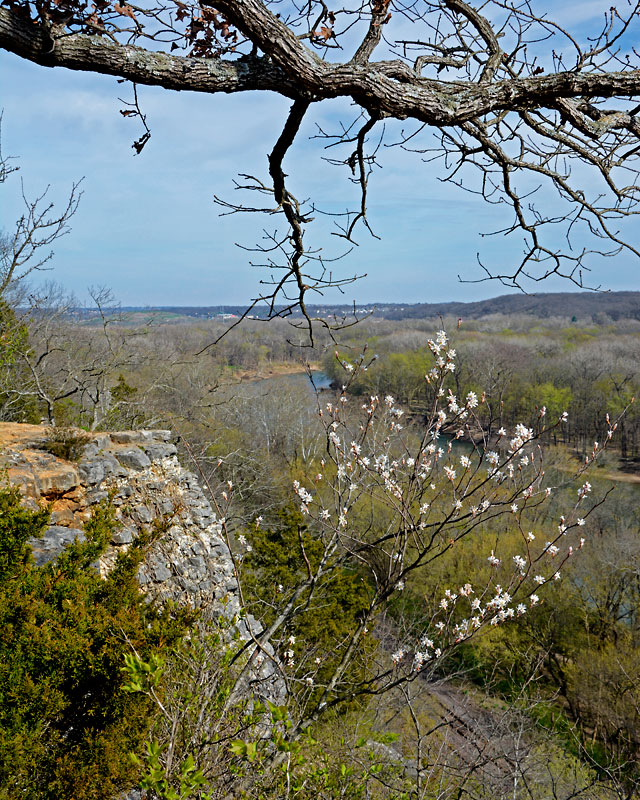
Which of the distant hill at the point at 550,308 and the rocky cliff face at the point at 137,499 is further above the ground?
the distant hill at the point at 550,308

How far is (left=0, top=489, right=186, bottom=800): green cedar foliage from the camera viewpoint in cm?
234

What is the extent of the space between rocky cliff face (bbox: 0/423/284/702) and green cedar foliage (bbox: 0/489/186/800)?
A: 1716 mm

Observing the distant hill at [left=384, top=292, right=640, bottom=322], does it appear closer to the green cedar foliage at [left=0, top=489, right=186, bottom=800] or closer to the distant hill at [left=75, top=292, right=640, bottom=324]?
the distant hill at [left=75, top=292, right=640, bottom=324]

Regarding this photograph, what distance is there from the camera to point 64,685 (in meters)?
2.59

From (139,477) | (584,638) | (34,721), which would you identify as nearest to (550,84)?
(34,721)

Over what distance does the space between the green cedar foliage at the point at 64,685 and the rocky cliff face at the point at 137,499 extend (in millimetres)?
1716

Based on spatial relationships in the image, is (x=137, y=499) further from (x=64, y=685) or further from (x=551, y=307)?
(x=551, y=307)

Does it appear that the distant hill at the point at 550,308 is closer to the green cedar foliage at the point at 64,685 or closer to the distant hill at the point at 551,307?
the distant hill at the point at 551,307

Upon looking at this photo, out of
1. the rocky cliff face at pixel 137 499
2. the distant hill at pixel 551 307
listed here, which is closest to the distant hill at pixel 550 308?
the distant hill at pixel 551 307

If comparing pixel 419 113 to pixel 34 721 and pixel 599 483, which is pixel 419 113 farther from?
pixel 599 483

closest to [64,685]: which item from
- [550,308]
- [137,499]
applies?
[137,499]

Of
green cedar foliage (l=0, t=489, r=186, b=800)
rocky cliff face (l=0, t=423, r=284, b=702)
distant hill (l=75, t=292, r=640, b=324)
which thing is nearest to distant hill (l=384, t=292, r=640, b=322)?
distant hill (l=75, t=292, r=640, b=324)

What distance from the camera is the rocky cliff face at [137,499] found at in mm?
5363

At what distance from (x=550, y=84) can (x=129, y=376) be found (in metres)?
21.5
